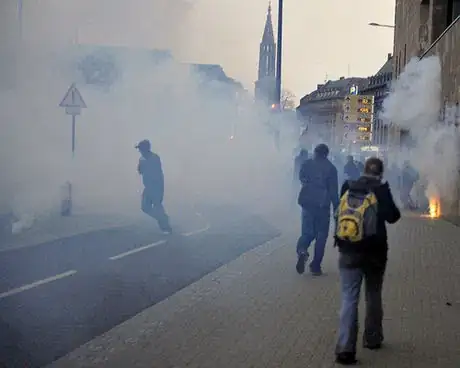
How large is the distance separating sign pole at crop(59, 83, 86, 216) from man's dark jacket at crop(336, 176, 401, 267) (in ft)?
14.9

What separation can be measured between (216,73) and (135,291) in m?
2.78

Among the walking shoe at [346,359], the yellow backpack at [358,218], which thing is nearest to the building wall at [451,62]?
the yellow backpack at [358,218]

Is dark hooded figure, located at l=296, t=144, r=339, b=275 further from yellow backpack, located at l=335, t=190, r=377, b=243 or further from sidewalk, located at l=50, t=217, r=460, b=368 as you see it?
yellow backpack, located at l=335, t=190, r=377, b=243

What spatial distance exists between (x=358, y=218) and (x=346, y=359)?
0.96 meters

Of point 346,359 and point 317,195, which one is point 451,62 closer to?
point 317,195

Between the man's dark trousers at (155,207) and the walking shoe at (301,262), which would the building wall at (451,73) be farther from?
the walking shoe at (301,262)

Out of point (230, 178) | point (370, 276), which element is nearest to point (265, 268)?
point (370, 276)

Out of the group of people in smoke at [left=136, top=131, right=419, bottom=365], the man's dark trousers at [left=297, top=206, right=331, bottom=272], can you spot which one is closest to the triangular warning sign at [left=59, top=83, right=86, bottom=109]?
the man's dark trousers at [left=297, top=206, right=331, bottom=272]

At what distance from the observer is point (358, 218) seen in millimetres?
5168

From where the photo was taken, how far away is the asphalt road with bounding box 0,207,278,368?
222 inches

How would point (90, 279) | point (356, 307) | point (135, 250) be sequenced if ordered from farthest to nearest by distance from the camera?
point (135, 250) → point (90, 279) → point (356, 307)

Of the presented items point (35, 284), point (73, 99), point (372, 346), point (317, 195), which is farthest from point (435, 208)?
point (372, 346)

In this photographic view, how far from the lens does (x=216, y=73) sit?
8.68m

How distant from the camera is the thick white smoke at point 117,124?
6242mm
